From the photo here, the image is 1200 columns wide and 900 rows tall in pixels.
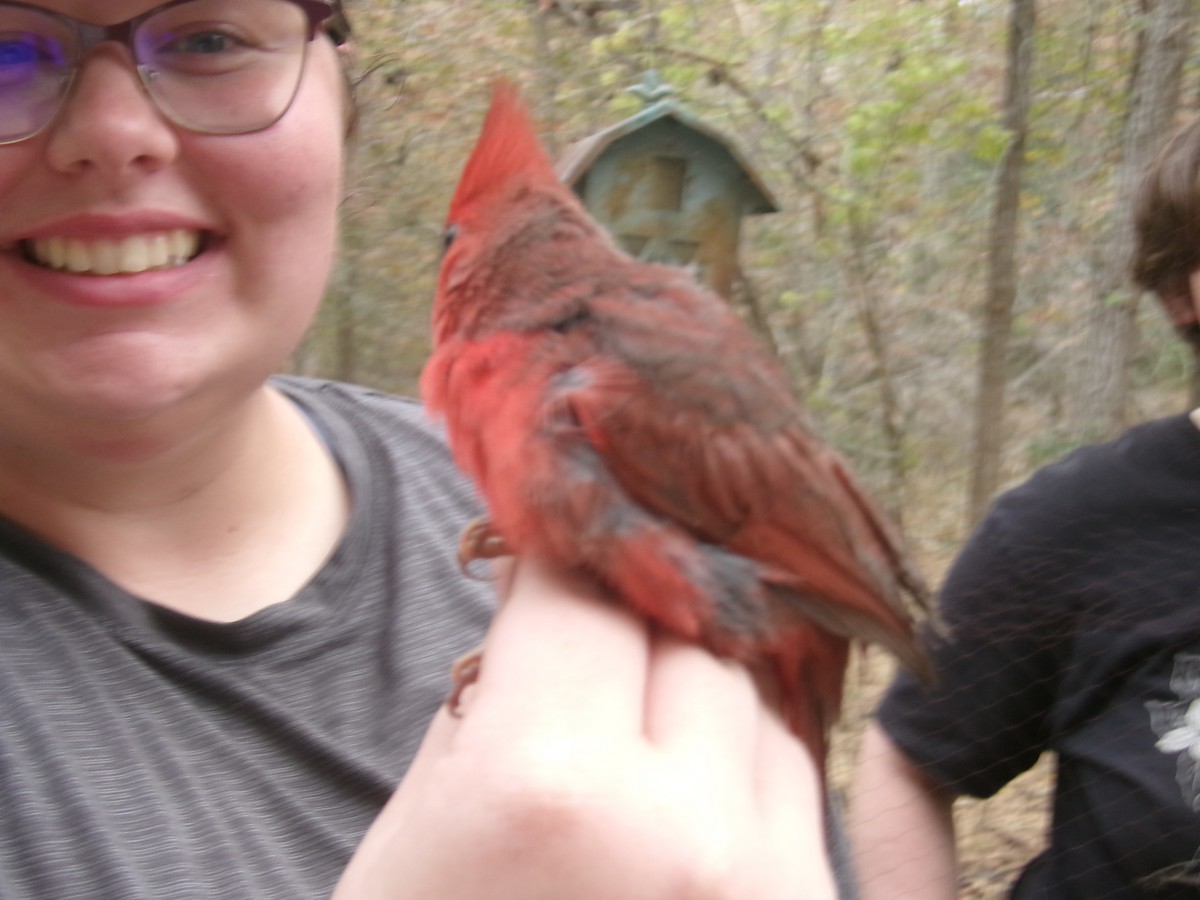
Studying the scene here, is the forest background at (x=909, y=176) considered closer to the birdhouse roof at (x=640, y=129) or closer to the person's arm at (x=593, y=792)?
the birdhouse roof at (x=640, y=129)

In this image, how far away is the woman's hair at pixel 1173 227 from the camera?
2016 millimetres

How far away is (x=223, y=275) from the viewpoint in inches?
53.9

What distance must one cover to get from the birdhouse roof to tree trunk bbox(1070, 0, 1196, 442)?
213 centimetres

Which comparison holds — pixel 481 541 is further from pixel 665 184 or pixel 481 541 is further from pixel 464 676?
pixel 665 184

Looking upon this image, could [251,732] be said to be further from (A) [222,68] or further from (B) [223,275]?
(A) [222,68]

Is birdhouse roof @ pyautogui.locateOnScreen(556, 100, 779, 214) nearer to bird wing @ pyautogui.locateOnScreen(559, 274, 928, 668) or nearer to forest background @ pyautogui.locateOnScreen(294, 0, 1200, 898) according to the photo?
bird wing @ pyautogui.locateOnScreen(559, 274, 928, 668)

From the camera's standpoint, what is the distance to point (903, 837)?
2.04m

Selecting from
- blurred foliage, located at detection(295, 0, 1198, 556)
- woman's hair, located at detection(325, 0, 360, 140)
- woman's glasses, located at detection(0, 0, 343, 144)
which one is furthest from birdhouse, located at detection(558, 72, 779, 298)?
blurred foliage, located at detection(295, 0, 1198, 556)

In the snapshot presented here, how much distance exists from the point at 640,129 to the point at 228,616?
0.87m

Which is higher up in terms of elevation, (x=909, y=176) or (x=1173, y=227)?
(x=909, y=176)

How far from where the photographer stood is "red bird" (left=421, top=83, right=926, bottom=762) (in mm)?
1247

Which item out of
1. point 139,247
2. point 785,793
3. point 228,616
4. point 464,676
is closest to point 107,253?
point 139,247

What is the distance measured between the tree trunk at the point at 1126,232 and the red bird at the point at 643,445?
2.43 m

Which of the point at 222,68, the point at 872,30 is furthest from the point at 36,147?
the point at 872,30
